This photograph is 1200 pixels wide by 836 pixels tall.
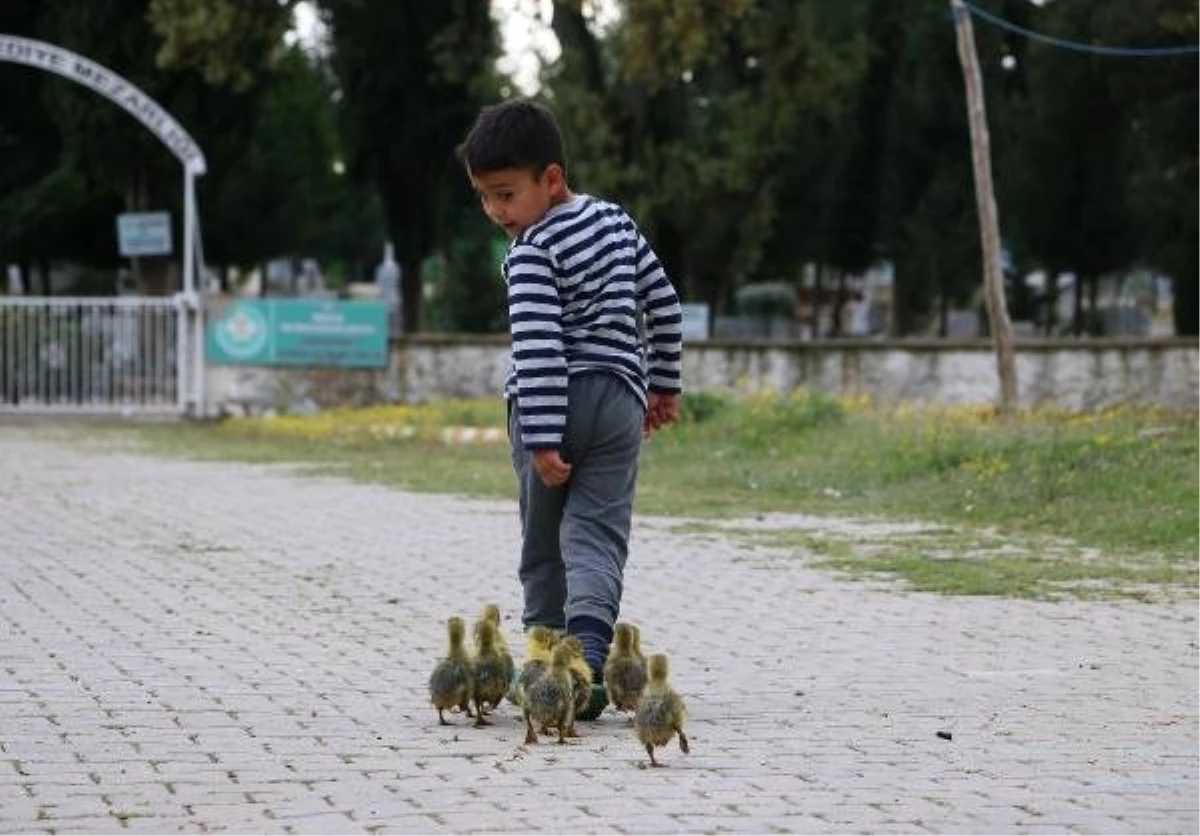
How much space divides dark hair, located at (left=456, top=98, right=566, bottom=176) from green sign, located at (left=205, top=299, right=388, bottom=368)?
2701cm

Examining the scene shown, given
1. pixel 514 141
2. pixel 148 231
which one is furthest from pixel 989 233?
pixel 514 141

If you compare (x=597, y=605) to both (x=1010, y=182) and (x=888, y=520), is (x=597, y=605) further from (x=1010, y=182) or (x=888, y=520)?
(x=1010, y=182)

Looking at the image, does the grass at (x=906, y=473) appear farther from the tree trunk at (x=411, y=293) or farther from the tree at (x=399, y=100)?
the tree trunk at (x=411, y=293)

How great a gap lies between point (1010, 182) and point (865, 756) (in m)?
45.0

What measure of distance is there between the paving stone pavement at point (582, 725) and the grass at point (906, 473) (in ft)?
3.43

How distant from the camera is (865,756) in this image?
767 cm

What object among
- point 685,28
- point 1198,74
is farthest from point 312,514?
point 1198,74

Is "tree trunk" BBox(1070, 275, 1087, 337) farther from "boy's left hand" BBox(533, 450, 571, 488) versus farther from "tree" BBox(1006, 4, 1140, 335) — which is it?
"boy's left hand" BBox(533, 450, 571, 488)

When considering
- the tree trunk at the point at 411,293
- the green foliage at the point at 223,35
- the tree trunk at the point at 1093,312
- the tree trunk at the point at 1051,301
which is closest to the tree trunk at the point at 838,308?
the tree trunk at the point at 1051,301

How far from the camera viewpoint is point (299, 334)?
35344 mm

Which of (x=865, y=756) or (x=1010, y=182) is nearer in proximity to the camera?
(x=865, y=756)

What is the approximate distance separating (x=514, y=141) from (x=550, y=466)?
104 centimetres

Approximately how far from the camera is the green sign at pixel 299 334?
35.3 metres

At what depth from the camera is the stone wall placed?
102 ft
